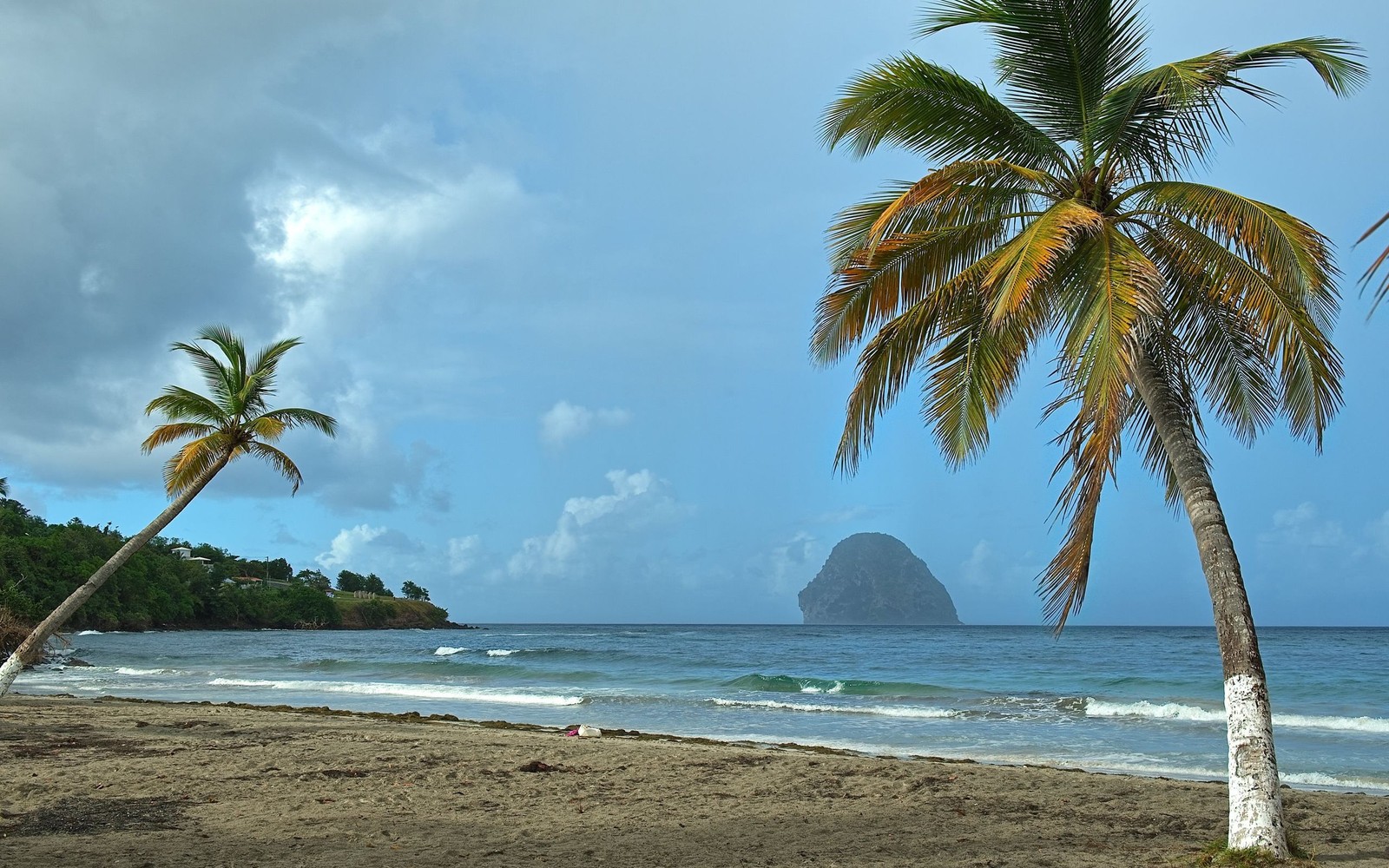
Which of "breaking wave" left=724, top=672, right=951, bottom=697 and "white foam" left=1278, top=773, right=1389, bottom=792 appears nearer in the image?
"white foam" left=1278, top=773, right=1389, bottom=792

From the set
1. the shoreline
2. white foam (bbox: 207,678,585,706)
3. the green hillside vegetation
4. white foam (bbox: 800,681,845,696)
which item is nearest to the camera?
the shoreline

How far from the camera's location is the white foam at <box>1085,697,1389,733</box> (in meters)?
17.9

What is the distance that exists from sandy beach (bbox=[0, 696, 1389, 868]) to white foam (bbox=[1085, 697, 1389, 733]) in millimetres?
10354

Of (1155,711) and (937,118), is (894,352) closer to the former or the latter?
Result: (937,118)

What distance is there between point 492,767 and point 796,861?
4783 mm

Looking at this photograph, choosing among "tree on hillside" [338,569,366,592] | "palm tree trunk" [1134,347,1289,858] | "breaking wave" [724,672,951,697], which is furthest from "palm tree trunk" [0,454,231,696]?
"tree on hillside" [338,569,366,592]

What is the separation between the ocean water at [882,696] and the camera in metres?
14.7

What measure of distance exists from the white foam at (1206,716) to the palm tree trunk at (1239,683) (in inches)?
548

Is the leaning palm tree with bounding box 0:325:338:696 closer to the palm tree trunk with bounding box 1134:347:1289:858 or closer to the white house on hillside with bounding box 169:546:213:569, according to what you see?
the palm tree trunk with bounding box 1134:347:1289:858

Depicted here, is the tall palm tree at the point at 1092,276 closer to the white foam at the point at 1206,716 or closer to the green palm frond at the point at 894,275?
the green palm frond at the point at 894,275

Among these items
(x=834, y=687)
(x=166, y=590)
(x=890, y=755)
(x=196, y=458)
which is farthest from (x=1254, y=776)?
(x=166, y=590)

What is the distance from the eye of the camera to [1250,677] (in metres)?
5.64

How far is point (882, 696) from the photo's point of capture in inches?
968

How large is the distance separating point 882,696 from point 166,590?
77352 mm
